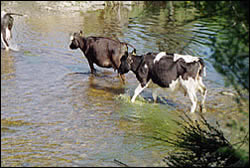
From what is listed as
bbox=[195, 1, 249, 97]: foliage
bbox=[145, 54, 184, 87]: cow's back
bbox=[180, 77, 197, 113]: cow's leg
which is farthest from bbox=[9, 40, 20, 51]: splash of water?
bbox=[195, 1, 249, 97]: foliage

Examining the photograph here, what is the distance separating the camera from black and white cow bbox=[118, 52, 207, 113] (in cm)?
807

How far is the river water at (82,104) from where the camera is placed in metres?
6.16

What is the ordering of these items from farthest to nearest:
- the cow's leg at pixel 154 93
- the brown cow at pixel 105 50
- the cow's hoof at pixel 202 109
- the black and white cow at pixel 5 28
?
the black and white cow at pixel 5 28 → the brown cow at pixel 105 50 → the cow's leg at pixel 154 93 → the cow's hoof at pixel 202 109

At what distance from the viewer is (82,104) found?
8891 mm

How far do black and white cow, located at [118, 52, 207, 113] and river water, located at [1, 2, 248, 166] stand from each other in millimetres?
499

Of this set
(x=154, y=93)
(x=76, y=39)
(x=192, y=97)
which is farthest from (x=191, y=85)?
(x=76, y=39)

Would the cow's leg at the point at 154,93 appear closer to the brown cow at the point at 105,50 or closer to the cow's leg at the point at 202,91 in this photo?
the brown cow at the point at 105,50

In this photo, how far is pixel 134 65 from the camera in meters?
8.78

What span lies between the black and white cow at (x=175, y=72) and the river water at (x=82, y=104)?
0.50 m

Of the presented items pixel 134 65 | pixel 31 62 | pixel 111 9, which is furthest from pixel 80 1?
pixel 134 65

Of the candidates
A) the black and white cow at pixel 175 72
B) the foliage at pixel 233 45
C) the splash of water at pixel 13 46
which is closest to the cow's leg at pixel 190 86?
the black and white cow at pixel 175 72

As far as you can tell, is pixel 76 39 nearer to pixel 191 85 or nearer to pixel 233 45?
pixel 191 85

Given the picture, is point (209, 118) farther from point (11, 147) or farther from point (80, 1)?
point (80, 1)

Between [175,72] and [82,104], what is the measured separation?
80.9 inches
